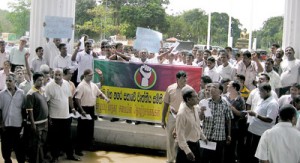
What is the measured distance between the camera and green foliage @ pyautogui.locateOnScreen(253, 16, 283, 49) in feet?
151

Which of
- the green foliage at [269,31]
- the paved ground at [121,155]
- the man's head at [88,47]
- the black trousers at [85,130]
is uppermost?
the green foliage at [269,31]

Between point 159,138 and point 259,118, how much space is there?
8.86 ft

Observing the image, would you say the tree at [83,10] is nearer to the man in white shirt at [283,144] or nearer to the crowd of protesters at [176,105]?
the crowd of protesters at [176,105]

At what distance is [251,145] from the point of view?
795 centimetres

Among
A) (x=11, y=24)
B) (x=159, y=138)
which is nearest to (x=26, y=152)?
(x=159, y=138)

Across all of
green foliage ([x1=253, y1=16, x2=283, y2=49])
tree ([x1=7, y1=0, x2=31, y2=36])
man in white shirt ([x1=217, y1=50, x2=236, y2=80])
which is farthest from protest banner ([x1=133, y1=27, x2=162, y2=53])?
tree ([x1=7, y1=0, x2=31, y2=36])

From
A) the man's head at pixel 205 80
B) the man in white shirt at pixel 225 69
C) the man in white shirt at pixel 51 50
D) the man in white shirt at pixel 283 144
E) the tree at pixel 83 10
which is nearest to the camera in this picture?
the man in white shirt at pixel 283 144

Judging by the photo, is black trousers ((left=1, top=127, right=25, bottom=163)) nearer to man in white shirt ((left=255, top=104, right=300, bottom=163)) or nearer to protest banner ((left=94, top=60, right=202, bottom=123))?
protest banner ((left=94, top=60, right=202, bottom=123))

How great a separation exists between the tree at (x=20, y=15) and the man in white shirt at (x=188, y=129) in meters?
42.6

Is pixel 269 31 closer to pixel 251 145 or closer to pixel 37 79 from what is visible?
pixel 251 145

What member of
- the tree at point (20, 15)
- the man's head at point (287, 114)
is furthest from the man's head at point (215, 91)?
the tree at point (20, 15)

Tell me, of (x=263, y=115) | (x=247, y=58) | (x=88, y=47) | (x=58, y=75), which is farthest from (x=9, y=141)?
(x=247, y=58)

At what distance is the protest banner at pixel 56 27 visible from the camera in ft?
33.7

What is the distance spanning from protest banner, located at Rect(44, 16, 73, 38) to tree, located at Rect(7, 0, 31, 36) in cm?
3777
